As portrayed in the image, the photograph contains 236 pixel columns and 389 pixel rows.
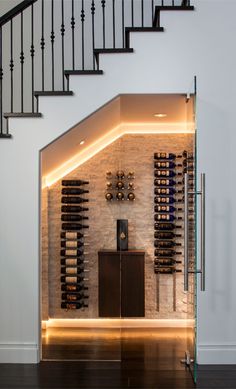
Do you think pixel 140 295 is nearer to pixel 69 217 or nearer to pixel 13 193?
pixel 69 217

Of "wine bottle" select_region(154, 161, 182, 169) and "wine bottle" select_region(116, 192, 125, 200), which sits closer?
"wine bottle" select_region(116, 192, 125, 200)

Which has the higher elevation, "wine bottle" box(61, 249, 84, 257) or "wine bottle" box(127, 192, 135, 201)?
"wine bottle" box(127, 192, 135, 201)

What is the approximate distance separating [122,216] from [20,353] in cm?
238

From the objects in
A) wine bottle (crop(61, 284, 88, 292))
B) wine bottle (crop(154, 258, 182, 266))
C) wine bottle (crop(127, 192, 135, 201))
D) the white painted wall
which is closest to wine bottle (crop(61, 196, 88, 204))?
the white painted wall

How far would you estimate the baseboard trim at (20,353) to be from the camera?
198 inches

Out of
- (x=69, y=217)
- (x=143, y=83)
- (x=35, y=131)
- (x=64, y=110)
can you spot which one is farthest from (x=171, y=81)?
(x=69, y=217)

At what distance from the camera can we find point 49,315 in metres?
5.41

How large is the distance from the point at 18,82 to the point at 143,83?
90.5 inches

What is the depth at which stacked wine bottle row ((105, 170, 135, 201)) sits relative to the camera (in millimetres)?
5820

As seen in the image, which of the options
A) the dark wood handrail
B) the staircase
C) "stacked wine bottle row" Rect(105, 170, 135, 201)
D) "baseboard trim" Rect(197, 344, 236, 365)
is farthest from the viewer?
the staircase

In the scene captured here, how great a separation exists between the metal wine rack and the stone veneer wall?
0.23ft

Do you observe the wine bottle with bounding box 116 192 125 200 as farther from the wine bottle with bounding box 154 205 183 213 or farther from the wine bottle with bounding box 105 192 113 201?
the wine bottle with bounding box 154 205 183 213

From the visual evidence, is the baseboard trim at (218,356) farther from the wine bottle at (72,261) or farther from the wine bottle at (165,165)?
the wine bottle at (165,165)

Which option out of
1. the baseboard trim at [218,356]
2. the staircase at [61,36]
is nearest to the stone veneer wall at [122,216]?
the baseboard trim at [218,356]
